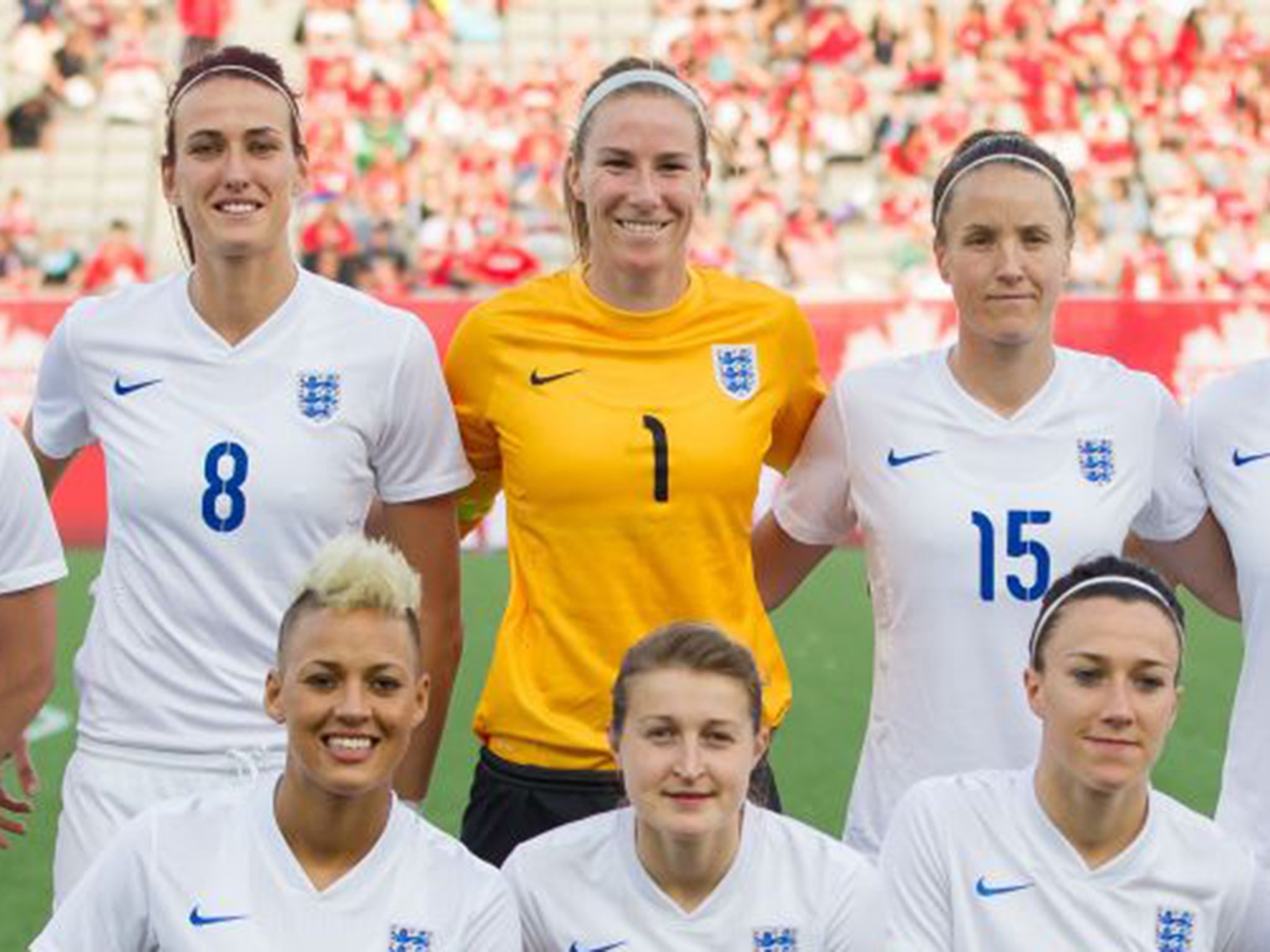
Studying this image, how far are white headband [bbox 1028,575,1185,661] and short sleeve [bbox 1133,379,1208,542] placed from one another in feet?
1.86

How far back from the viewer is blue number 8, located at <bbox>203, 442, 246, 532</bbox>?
4.22 meters

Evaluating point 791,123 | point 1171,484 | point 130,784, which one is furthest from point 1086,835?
point 791,123

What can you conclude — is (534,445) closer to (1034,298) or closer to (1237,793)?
(1034,298)

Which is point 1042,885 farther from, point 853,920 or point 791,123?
point 791,123

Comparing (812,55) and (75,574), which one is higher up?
(812,55)

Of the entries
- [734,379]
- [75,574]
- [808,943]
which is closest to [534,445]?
[734,379]

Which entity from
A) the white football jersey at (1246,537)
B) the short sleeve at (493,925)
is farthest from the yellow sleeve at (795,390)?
the short sleeve at (493,925)

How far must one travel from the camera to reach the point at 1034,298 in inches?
173

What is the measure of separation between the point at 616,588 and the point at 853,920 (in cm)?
80

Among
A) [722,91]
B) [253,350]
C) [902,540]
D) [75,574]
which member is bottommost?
[75,574]

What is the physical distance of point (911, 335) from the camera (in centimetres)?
1281

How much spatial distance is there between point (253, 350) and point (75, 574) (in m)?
7.97

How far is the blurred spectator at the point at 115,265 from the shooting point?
1571cm

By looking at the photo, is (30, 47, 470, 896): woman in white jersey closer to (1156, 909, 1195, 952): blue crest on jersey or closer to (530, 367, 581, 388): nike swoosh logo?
(530, 367, 581, 388): nike swoosh logo
